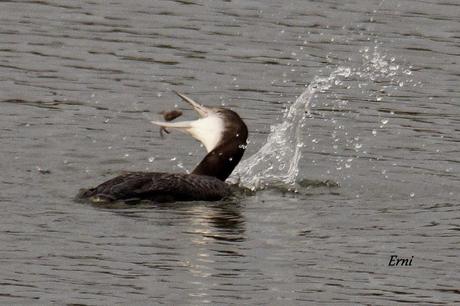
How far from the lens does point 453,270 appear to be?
1130cm

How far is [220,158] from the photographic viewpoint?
14000mm

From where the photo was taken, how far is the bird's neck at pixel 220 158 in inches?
550

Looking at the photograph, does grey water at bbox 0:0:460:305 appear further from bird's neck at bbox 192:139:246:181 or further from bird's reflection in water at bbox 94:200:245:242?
bird's neck at bbox 192:139:246:181

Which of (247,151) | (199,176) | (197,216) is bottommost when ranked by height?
(247,151)

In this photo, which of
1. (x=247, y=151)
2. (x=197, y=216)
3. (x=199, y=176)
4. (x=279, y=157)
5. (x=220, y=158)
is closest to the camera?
(x=197, y=216)

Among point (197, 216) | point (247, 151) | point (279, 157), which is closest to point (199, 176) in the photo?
point (197, 216)

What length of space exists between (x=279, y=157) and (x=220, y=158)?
1279mm

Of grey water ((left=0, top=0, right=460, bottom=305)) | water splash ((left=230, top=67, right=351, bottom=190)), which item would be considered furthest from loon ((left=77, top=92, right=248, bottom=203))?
water splash ((left=230, top=67, right=351, bottom=190))

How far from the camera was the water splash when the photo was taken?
569 inches

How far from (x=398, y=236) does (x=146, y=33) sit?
26.9 feet

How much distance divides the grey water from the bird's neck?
12.6 inches

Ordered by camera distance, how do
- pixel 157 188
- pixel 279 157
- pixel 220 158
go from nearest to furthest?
1. pixel 157 188
2. pixel 220 158
3. pixel 279 157

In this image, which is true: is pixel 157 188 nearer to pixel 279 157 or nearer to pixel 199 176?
pixel 199 176

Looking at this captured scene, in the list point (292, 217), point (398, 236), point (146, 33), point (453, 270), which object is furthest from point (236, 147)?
point (146, 33)
